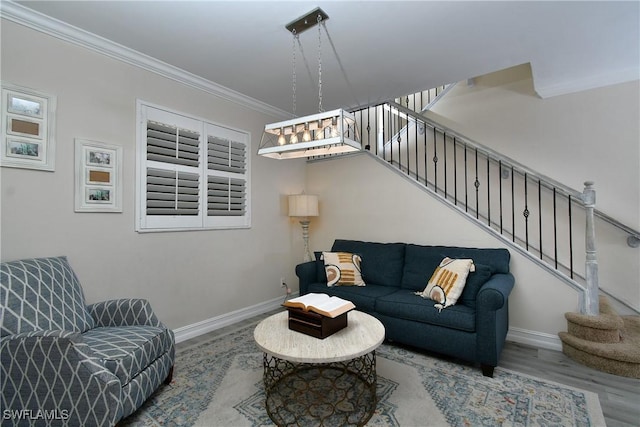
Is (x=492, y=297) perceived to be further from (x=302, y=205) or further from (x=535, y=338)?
(x=302, y=205)

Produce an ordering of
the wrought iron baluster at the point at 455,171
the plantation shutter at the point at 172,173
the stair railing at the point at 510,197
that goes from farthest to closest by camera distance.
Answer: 1. the wrought iron baluster at the point at 455,171
2. the plantation shutter at the point at 172,173
3. the stair railing at the point at 510,197

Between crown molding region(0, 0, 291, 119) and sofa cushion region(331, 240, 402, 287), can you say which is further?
sofa cushion region(331, 240, 402, 287)

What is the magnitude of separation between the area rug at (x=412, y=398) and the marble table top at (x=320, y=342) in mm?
476

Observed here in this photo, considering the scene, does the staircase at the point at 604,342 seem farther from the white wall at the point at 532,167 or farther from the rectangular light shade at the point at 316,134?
the rectangular light shade at the point at 316,134

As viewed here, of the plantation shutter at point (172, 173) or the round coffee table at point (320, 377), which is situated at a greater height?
the plantation shutter at point (172, 173)

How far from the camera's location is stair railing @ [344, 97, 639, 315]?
2.79 meters

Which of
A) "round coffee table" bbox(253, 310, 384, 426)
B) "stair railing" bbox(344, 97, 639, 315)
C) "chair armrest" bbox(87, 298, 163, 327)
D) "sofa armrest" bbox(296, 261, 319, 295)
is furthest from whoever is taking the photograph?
"sofa armrest" bbox(296, 261, 319, 295)

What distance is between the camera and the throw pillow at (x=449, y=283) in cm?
260

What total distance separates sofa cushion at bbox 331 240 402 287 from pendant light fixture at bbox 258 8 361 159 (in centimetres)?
167

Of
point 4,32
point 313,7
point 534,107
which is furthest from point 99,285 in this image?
point 534,107

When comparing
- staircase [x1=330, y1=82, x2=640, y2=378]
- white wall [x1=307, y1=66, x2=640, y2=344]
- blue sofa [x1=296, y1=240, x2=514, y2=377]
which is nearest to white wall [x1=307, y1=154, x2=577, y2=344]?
white wall [x1=307, y1=66, x2=640, y2=344]

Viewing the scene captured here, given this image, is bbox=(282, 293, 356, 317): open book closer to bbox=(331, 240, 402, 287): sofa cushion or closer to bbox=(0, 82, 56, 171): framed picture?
bbox=(331, 240, 402, 287): sofa cushion

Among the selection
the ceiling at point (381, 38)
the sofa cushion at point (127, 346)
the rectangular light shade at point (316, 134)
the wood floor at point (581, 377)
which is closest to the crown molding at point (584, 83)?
the ceiling at point (381, 38)

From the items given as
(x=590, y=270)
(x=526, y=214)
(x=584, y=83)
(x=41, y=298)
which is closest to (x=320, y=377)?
(x=41, y=298)
